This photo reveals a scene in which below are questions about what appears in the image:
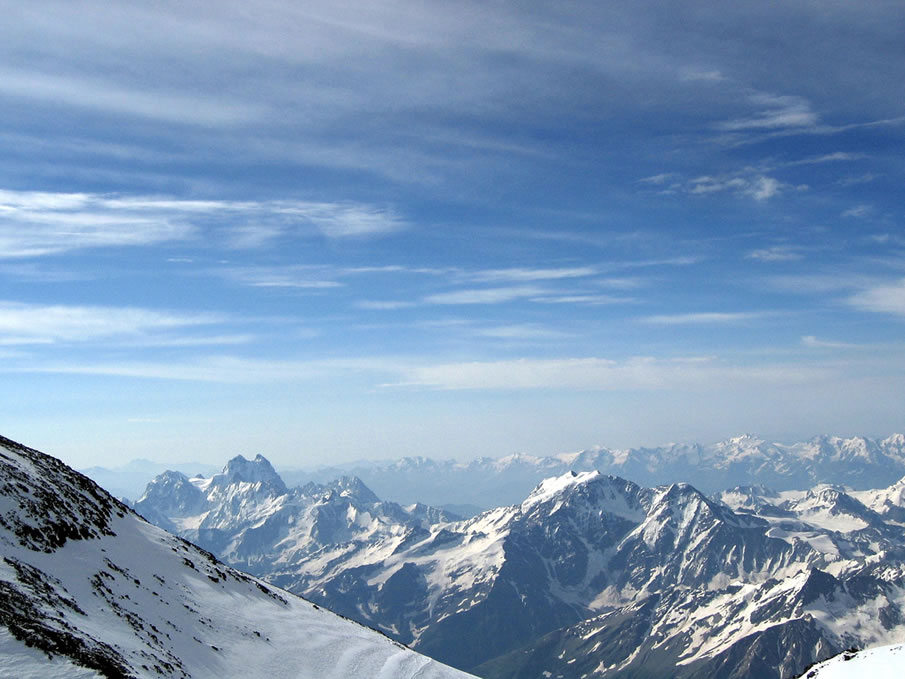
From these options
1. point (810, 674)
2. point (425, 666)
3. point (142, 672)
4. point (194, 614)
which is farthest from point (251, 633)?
point (810, 674)

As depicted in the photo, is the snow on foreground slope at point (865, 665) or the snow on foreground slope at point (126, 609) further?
the snow on foreground slope at point (865, 665)

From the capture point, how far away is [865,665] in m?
45.5

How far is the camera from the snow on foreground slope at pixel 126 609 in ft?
124

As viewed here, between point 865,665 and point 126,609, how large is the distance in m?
55.8

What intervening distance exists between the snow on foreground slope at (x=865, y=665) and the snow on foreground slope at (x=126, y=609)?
110 ft

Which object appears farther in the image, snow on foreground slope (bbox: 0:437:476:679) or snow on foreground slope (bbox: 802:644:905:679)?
snow on foreground slope (bbox: 802:644:905:679)

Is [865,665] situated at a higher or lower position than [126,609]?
lower

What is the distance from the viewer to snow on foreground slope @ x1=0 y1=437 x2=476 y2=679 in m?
37.7

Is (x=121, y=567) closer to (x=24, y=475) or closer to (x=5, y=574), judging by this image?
(x=24, y=475)

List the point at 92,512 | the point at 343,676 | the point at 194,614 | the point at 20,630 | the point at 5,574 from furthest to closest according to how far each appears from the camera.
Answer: the point at 92,512 < the point at 194,614 < the point at 343,676 < the point at 5,574 < the point at 20,630

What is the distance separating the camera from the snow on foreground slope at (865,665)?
43344 mm

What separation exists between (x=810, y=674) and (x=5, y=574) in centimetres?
5829

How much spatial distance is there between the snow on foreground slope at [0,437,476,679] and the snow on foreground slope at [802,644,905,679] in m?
33.6

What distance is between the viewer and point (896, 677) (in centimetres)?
4178
